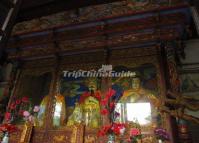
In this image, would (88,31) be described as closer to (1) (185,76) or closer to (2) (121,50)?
(2) (121,50)

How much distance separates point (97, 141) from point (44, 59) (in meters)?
3.29

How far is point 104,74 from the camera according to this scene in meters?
5.91

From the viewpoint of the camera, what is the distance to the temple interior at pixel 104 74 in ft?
16.4

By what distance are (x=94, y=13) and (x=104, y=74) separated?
173 centimetres

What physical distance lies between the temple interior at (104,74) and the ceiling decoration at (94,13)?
1.0 inches

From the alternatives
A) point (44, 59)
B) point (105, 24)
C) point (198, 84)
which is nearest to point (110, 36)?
point (105, 24)

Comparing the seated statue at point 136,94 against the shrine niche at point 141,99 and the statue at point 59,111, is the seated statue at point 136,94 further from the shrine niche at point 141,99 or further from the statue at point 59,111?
the statue at point 59,111

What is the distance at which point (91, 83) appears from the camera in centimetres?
616

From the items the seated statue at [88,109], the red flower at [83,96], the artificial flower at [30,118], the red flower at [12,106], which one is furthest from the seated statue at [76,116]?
the red flower at [12,106]

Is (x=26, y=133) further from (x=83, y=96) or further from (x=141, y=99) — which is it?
(x=141, y=99)

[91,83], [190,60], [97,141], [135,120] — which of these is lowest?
[97,141]

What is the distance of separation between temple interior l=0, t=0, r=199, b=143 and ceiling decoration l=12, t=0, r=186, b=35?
3cm

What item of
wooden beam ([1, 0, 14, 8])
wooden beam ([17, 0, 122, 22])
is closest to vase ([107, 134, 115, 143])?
wooden beam ([17, 0, 122, 22])

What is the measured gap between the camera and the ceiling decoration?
17.5 ft
